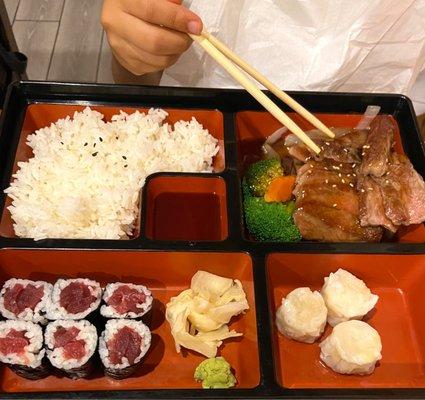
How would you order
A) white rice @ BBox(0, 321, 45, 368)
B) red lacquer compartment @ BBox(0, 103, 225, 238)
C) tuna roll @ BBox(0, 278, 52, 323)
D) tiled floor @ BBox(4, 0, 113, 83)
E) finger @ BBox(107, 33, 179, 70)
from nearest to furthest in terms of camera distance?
white rice @ BBox(0, 321, 45, 368) < tuna roll @ BBox(0, 278, 52, 323) < finger @ BBox(107, 33, 179, 70) < red lacquer compartment @ BBox(0, 103, 225, 238) < tiled floor @ BBox(4, 0, 113, 83)

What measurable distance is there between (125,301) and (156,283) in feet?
0.71

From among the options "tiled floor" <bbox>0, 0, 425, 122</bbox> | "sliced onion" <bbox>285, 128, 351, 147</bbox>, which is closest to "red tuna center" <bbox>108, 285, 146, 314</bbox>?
"sliced onion" <bbox>285, 128, 351, 147</bbox>

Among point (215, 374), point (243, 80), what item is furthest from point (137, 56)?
point (215, 374)

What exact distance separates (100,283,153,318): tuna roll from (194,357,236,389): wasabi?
267 millimetres

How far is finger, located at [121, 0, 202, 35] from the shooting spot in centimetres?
158

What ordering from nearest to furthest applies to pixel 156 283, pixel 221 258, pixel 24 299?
1. pixel 24 299
2. pixel 221 258
3. pixel 156 283

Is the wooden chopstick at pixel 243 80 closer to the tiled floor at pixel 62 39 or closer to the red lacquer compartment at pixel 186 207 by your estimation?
the red lacquer compartment at pixel 186 207

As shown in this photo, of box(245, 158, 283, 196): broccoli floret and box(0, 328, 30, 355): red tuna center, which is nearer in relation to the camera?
box(0, 328, 30, 355): red tuna center

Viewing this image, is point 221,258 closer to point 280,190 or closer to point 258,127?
point 280,190

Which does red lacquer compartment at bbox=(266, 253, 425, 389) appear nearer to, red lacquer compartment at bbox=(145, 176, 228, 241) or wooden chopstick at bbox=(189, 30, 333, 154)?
red lacquer compartment at bbox=(145, 176, 228, 241)

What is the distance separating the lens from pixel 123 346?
5.25 feet

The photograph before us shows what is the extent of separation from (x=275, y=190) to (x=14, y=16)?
338cm

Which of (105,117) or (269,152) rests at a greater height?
(105,117)

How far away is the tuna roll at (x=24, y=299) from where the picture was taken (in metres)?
1.64
